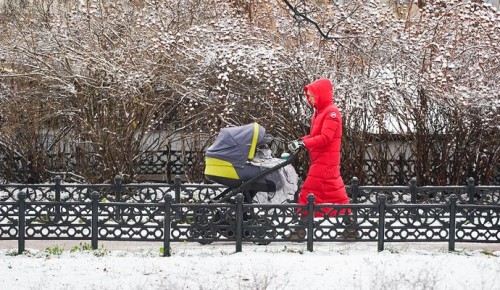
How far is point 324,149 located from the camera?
10195mm

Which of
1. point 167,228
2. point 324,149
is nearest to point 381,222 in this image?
point 324,149

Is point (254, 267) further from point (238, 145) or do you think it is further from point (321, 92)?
point (321, 92)

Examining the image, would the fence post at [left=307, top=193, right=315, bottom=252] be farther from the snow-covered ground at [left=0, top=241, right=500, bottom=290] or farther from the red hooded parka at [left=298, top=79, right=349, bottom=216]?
the red hooded parka at [left=298, top=79, right=349, bottom=216]

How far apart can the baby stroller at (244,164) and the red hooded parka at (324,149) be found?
1.07 feet

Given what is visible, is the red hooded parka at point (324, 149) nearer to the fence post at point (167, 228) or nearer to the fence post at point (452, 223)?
the fence post at point (452, 223)

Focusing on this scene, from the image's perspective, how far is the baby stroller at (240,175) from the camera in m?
9.66

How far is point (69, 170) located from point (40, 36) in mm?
2240

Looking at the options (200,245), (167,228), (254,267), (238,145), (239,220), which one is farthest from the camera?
(200,245)

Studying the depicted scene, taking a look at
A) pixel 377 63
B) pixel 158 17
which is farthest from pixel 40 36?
pixel 377 63

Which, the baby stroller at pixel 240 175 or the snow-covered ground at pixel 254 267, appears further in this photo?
the baby stroller at pixel 240 175

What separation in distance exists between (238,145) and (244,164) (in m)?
0.23

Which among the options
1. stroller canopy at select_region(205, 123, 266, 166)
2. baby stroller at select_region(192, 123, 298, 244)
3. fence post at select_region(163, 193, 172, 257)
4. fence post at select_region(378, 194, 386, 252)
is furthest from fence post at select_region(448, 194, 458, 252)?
fence post at select_region(163, 193, 172, 257)

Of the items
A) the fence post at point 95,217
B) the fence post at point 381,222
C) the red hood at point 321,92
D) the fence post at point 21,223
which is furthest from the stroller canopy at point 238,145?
the fence post at point 21,223

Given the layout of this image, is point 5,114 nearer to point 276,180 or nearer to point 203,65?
point 203,65
